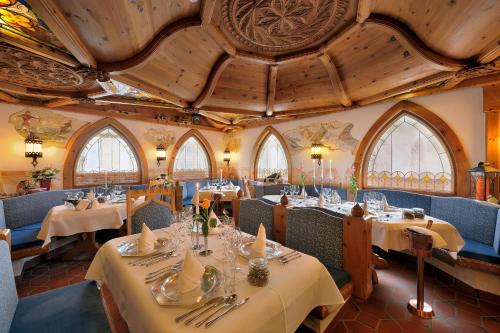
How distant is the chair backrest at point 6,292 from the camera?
1.05 meters

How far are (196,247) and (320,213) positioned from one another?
113 cm

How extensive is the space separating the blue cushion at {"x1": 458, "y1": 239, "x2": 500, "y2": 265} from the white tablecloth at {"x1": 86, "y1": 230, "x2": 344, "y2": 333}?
2.20 metres

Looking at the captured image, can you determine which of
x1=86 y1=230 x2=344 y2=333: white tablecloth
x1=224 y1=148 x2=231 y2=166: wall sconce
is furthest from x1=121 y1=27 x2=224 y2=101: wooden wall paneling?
A: x1=224 y1=148 x2=231 y2=166: wall sconce

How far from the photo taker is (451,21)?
2.04 metres

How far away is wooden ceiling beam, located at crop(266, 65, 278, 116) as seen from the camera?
3463 millimetres

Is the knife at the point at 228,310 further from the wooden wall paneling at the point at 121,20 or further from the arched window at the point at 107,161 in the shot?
the arched window at the point at 107,161

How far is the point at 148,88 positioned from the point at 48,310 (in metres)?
2.93

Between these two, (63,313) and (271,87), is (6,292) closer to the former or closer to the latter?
(63,313)

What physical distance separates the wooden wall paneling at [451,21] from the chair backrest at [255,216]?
7.72ft

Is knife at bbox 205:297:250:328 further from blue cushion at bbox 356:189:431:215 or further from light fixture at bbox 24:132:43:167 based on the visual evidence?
light fixture at bbox 24:132:43:167

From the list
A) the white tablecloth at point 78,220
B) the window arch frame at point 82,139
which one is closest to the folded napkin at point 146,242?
the white tablecloth at point 78,220

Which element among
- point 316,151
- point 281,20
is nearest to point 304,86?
point 316,151

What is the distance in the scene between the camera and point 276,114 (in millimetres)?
4992

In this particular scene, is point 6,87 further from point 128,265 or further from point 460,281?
point 460,281
